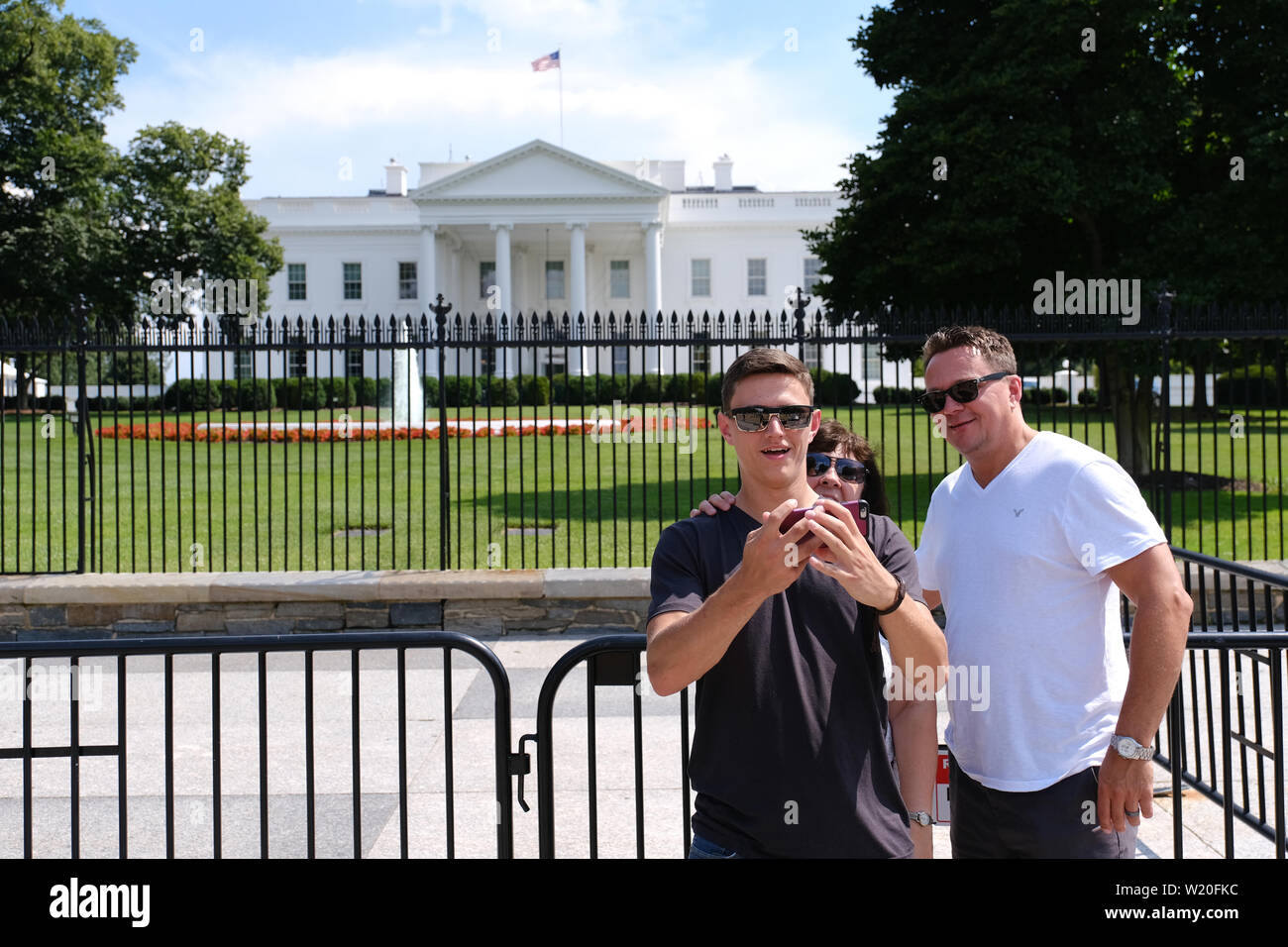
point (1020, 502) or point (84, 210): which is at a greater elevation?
point (84, 210)

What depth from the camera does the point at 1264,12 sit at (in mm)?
14227

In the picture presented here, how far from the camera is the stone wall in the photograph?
26.1ft

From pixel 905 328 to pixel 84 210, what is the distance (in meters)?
37.5

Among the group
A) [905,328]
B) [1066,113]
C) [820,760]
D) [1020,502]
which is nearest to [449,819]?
[820,760]

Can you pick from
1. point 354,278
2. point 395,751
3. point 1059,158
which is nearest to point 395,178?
point 354,278

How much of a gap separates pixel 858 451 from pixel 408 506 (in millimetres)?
6645

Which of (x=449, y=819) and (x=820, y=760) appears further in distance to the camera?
(x=449, y=819)

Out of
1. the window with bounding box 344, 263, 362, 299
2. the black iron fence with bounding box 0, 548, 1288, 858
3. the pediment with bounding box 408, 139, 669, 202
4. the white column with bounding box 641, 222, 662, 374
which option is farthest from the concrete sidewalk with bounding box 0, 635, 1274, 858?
the window with bounding box 344, 263, 362, 299

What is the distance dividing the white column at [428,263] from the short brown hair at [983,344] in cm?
5458

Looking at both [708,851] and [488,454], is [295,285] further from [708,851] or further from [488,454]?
[708,851]

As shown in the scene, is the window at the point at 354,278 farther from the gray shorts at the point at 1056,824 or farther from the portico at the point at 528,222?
the gray shorts at the point at 1056,824

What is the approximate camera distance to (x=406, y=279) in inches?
2384

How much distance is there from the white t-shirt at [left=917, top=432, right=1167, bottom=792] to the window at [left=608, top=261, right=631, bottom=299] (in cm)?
6063
